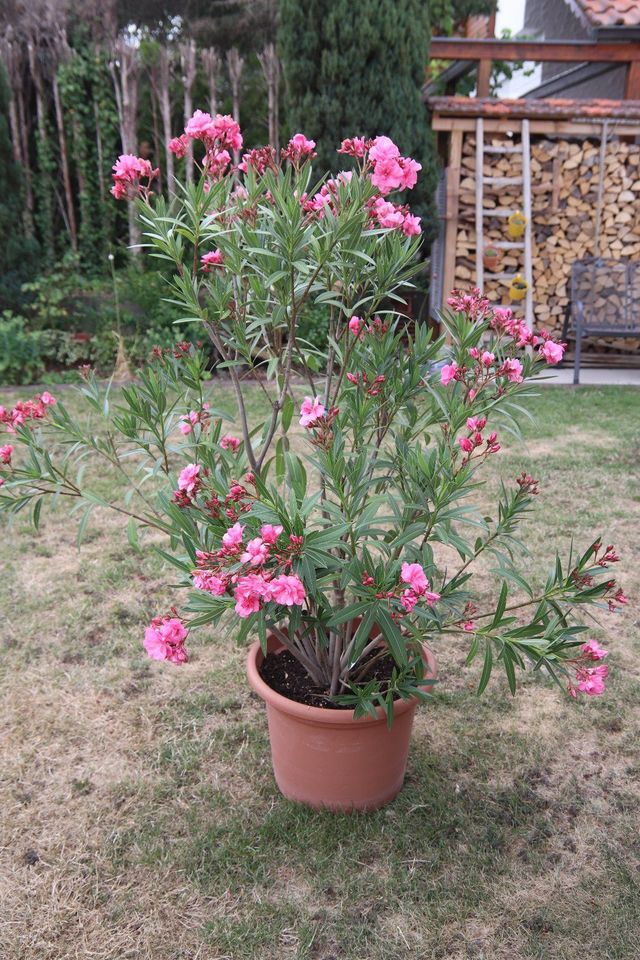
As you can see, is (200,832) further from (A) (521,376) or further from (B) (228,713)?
(A) (521,376)

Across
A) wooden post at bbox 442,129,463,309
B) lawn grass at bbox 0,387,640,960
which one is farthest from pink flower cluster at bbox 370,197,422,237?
wooden post at bbox 442,129,463,309

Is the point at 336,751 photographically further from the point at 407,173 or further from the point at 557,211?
the point at 557,211

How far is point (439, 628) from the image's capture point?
1.71 metres

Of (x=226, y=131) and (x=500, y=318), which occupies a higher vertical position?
(x=226, y=131)

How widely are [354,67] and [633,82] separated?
318 cm

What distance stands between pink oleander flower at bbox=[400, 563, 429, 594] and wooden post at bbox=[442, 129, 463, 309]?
6026mm

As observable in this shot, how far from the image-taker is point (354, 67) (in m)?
6.51

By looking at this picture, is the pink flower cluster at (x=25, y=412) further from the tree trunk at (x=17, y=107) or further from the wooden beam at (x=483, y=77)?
the wooden beam at (x=483, y=77)

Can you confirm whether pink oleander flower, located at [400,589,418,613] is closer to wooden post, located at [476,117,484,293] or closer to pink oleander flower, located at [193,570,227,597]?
pink oleander flower, located at [193,570,227,597]

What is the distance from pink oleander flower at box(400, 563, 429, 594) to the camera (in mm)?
1387

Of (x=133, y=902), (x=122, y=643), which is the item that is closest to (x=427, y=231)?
(x=122, y=643)

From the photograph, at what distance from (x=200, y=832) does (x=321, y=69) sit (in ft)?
21.4

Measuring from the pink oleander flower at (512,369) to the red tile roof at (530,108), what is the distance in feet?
20.1

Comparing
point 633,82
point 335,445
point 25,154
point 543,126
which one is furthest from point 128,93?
point 335,445
